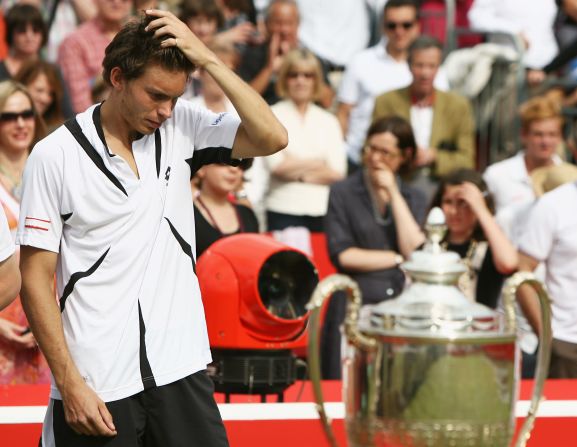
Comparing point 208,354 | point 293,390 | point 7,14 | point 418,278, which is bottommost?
point 293,390

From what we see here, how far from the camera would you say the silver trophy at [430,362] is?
2672 millimetres

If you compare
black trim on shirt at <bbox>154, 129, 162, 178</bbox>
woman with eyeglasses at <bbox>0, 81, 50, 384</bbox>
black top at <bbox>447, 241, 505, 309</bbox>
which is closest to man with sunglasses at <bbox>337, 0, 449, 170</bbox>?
black top at <bbox>447, 241, 505, 309</bbox>

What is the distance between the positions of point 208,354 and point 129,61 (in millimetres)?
810

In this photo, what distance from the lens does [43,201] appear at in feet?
10.8

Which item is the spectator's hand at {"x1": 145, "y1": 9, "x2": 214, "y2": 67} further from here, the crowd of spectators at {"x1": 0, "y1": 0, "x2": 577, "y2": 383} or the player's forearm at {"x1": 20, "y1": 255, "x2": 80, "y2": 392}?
the crowd of spectators at {"x1": 0, "y1": 0, "x2": 577, "y2": 383}

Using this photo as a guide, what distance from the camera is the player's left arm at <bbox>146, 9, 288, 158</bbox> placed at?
3254mm

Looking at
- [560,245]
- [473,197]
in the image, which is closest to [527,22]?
[473,197]

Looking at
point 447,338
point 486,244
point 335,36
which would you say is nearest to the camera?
point 447,338

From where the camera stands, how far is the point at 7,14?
868 cm

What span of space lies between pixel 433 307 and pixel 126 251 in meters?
0.92

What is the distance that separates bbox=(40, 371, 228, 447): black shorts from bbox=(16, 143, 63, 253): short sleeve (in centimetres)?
44

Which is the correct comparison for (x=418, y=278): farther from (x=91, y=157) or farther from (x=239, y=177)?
(x=239, y=177)

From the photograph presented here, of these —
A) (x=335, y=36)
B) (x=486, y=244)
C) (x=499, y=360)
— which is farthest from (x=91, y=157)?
(x=335, y=36)

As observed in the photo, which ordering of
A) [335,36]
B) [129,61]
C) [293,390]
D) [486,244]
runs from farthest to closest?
[335,36] → [486,244] → [293,390] → [129,61]
